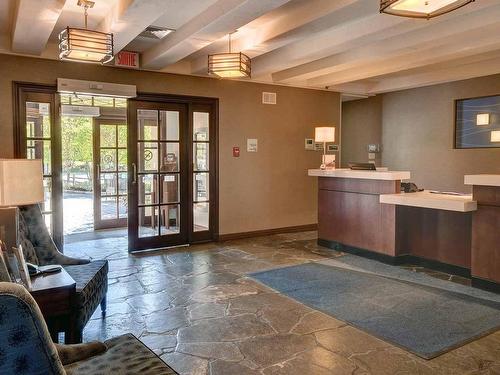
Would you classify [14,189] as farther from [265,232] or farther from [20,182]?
[265,232]

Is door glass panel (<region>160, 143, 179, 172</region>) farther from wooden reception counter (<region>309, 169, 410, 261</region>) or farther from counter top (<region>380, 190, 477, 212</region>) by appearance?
counter top (<region>380, 190, 477, 212</region>)

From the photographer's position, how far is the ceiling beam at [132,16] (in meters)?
3.43

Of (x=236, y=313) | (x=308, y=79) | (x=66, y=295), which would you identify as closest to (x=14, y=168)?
(x=66, y=295)

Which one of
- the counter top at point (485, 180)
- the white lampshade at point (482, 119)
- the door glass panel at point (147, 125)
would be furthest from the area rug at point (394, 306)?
the white lampshade at point (482, 119)

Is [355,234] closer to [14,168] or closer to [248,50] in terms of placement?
[248,50]

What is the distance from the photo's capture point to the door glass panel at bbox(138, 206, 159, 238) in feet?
20.0

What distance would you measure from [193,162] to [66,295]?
397cm

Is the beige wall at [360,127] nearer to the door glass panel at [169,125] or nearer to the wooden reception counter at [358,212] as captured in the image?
the wooden reception counter at [358,212]

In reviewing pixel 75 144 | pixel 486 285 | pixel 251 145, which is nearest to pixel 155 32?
pixel 251 145

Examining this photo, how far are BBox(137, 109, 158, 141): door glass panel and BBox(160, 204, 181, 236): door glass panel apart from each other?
3.48 feet

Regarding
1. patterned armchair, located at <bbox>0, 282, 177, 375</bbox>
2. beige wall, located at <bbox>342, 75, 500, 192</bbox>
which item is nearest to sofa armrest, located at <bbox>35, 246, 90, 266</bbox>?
patterned armchair, located at <bbox>0, 282, 177, 375</bbox>

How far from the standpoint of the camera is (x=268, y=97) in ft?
23.0

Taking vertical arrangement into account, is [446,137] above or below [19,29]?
below

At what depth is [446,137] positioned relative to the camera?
7.30 m
